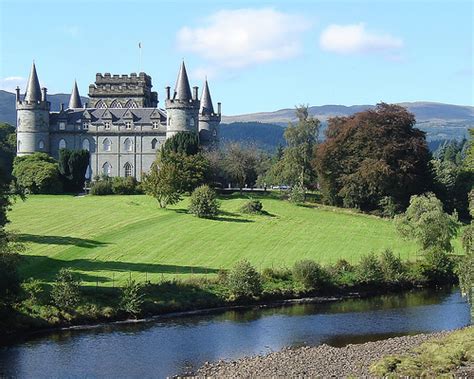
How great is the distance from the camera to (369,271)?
5081cm

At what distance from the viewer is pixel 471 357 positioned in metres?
31.4

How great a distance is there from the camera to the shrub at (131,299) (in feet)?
133

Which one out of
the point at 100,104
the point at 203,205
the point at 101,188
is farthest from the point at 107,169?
the point at 203,205

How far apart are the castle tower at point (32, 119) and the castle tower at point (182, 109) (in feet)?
51.2

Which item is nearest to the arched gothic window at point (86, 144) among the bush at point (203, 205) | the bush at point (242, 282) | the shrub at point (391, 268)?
the bush at point (203, 205)

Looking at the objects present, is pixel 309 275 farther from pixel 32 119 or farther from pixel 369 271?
pixel 32 119

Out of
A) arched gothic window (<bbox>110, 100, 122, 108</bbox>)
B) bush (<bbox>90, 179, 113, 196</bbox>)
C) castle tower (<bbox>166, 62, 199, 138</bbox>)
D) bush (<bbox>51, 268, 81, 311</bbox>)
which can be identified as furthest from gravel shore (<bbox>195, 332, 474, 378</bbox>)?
arched gothic window (<bbox>110, 100, 122, 108</bbox>)

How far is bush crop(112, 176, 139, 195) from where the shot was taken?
282 feet

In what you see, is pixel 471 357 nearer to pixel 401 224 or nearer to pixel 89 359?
pixel 89 359

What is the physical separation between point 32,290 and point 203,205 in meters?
30.7

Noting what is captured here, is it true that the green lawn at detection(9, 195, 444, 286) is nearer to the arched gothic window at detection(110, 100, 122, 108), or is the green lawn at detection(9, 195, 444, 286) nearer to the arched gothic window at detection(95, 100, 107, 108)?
the arched gothic window at detection(110, 100, 122, 108)

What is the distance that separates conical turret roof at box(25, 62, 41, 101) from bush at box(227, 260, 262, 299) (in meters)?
58.1

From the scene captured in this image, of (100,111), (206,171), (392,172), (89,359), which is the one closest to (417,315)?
(89,359)

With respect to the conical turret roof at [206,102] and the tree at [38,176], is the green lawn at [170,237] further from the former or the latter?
the conical turret roof at [206,102]
